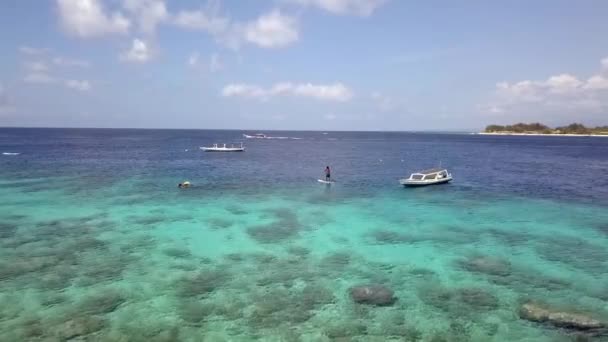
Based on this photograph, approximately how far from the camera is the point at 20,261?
2419 centimetres

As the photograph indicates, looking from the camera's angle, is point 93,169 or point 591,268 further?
point 93,169

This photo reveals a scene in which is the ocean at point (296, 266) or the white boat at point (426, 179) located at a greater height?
the white boat at point (426, 179)

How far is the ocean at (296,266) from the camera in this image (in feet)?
57.0

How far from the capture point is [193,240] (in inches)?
1164

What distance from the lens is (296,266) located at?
24.6 m

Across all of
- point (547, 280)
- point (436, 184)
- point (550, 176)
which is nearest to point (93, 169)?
point (436, 184)

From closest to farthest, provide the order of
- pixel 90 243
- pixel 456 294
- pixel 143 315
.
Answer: pixel 143 315
pixel 456 294
pixel 90 243

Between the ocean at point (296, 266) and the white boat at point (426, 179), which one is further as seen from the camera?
the white boat at point (426, 179)

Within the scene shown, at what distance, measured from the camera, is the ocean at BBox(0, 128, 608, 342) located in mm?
17359

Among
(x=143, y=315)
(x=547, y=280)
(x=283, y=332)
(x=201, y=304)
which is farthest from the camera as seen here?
(x=547, y=280)

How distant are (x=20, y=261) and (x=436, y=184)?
50143mm

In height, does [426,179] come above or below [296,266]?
above

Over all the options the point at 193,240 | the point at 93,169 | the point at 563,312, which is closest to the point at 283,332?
the point at 563,312

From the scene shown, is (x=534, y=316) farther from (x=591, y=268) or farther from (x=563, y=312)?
(x=591, y=268)
